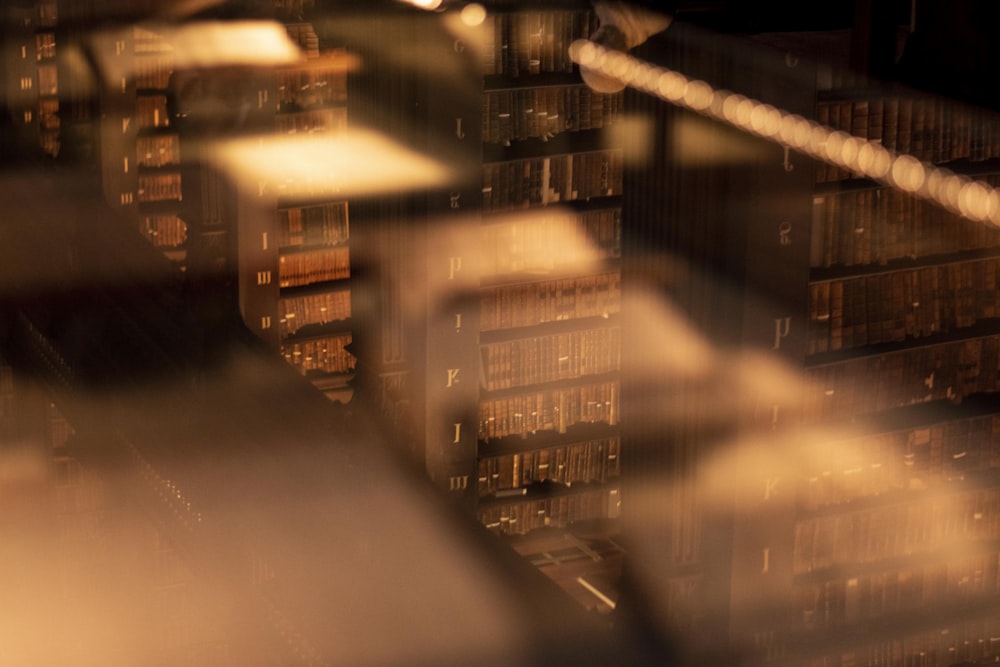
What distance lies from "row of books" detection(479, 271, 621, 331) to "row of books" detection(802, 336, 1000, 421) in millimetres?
415

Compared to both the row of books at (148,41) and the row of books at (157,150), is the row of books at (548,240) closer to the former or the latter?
the row of books at (157,150)

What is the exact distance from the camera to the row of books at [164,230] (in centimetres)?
271

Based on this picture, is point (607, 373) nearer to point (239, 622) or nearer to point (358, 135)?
point (239, 622)

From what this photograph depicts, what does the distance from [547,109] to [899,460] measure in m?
1.35

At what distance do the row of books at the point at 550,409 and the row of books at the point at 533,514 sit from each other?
0.22 m

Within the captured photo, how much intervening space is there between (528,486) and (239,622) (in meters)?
0.44

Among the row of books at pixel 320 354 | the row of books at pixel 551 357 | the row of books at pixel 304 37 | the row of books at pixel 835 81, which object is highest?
the row of books at pixel 835 81

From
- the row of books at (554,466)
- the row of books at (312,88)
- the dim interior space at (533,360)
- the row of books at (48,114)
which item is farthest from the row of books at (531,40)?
the row of books at (554,466)

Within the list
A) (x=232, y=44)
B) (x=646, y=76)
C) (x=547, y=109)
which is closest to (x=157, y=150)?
(x=547, y=109)

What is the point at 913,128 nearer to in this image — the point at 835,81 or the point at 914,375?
the point at 835,81

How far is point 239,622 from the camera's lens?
64.1 inches

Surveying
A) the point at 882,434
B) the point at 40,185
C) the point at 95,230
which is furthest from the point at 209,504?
the point at 40,185

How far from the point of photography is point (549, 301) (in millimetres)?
2502

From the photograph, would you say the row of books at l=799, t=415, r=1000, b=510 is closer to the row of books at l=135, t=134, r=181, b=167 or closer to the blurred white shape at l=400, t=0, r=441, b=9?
the row of books at l=135, t=134, r=181, b=167
